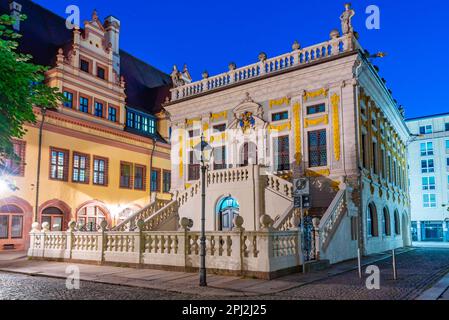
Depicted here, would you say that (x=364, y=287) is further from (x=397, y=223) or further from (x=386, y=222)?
(x=397, y=223)

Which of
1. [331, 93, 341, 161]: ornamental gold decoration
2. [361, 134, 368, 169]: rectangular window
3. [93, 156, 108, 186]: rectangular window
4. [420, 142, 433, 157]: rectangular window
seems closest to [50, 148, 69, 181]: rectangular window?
[93, 156, 108, 186]: rectangular window

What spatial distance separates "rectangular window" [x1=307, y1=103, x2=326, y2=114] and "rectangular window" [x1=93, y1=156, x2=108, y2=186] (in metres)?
16.2

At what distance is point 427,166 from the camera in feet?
217

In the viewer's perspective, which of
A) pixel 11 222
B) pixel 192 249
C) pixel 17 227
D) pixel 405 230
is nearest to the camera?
pixel 192 249

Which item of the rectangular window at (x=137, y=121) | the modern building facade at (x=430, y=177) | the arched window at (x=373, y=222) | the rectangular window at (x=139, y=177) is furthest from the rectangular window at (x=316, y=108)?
the modern building facade at (x=430, y=177)

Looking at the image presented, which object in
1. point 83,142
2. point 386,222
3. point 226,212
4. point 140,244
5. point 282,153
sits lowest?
point 140,244

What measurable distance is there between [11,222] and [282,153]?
16.0 metres

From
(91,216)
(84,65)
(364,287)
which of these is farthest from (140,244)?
(84,65)

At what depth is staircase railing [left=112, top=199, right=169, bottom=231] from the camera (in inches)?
883

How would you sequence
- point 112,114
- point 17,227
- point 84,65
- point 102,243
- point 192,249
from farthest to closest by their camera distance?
point 112,114 → point 84,65 → point 17,227 → point 102,243 → point 192,249

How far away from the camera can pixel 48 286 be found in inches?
478
